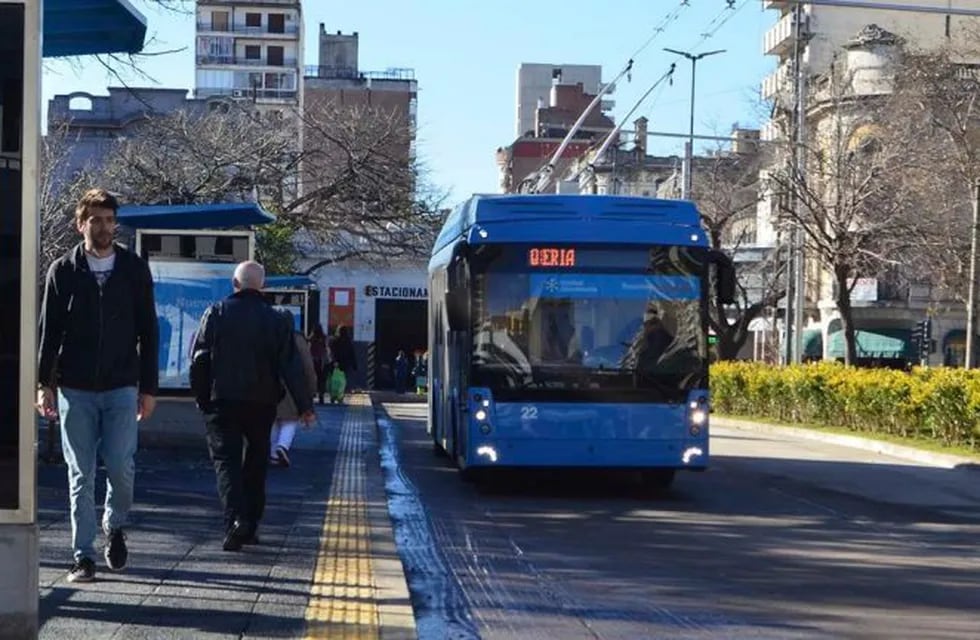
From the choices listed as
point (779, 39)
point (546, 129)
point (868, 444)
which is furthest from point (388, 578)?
point (546, 129)

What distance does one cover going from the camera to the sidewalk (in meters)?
7.15

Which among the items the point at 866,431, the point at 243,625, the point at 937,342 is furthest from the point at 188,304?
the point at 937,342

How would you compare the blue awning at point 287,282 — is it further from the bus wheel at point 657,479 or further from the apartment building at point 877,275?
the apartment building at point 877,275

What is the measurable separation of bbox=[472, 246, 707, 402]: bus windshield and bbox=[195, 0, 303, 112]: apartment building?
96.2 meters

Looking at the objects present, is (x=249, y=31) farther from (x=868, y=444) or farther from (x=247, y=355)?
(x=247, y=355)

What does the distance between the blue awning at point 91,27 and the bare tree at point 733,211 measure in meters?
Result: 32.3

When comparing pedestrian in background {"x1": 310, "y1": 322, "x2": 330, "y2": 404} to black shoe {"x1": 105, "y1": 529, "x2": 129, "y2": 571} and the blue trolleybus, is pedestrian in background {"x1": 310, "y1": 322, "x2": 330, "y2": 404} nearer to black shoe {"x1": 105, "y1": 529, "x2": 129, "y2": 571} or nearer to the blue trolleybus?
the blue trolleybus

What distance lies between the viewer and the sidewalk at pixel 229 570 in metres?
7.15

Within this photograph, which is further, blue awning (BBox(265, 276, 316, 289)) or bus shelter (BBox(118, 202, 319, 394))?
blue awning (BBox(265, 276, 316, 289))

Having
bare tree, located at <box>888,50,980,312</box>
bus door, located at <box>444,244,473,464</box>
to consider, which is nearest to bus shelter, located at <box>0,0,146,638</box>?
bus door, located at <box>444,244,473,464</box>

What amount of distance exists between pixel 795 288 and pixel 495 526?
2791 cm

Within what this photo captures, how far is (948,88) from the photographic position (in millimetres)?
32094

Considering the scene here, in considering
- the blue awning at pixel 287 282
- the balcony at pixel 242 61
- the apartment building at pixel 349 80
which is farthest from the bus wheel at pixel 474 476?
the balcony at pixel 242 61

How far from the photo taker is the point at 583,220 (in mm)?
15320
